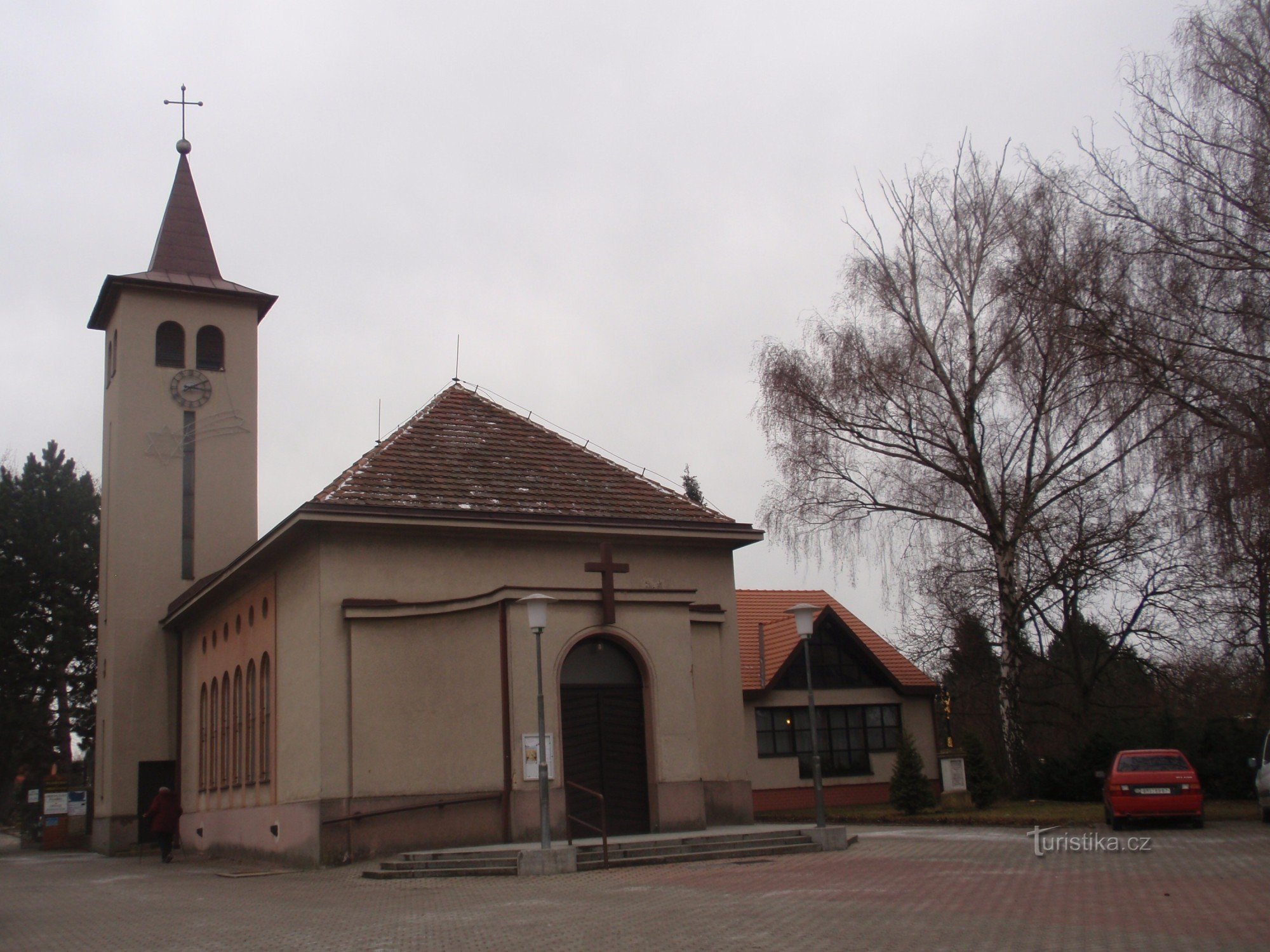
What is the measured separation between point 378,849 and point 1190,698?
21443 mm

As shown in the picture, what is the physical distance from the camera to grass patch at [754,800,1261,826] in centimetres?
2159

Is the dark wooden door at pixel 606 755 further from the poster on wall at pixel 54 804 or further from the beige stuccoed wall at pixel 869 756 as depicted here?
the poster on wall at pixel 54 804

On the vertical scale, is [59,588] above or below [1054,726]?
above

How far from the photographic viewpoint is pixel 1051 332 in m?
18.9

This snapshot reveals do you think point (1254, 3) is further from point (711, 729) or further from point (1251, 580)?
point (711, 729)

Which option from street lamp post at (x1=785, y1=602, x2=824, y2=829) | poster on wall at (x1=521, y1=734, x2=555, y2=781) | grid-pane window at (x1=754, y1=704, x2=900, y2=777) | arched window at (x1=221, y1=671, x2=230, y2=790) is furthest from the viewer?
grid-pane window at (x1=754, y1=704, x2=900, y2=777)

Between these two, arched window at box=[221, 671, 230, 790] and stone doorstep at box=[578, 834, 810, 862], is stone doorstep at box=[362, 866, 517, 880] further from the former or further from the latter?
arched window at box=[221, 671, 230, 790]

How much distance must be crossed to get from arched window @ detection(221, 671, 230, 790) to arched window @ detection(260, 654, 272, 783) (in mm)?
3007

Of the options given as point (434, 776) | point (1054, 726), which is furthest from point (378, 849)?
point (1054, 726)

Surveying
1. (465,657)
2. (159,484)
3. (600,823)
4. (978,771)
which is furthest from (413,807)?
(159,484)

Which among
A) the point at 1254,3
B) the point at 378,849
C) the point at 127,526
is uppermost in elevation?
the point at 1254,3

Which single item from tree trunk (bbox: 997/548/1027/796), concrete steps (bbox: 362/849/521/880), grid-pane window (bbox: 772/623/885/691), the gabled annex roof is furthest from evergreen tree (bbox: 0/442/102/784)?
tree trunk (bbox: 997/548/1027/796)

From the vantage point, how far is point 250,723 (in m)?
23.0

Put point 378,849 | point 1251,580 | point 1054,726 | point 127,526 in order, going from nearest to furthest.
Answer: point 378,849 → point 1251,580 → point 127,526 → point 1054,726
